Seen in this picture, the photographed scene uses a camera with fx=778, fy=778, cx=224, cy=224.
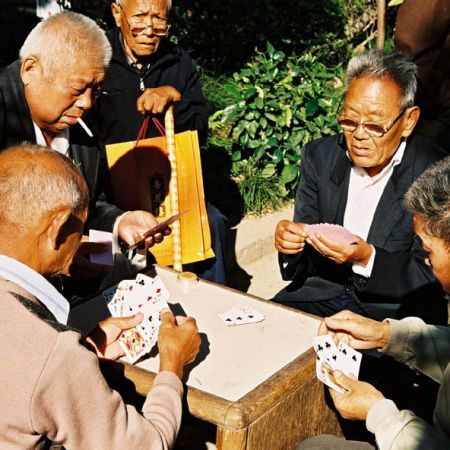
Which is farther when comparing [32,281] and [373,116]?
[373,116]

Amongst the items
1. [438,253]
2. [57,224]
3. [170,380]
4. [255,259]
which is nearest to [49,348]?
[57,224]

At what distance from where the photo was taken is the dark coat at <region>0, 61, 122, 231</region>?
3457 mm

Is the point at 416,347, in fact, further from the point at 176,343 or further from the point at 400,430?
the point at 176,343

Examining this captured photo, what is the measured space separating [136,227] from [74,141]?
0.56 meters

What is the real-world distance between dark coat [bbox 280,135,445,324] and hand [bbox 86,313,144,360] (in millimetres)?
1122

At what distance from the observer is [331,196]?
3.76 meters

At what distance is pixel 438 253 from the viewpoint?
249 cm

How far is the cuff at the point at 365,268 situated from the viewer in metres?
3.48

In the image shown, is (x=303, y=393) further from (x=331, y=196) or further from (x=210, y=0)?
(x=210, y=0)

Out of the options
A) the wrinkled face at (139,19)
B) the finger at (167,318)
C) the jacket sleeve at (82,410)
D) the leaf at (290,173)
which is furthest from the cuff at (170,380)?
the leaf at (290,173)

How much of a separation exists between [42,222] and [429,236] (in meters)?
1.22

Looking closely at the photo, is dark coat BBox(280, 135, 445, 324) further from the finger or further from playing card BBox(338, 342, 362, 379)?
the finger

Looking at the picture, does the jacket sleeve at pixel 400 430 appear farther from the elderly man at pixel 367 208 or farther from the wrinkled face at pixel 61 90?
the wrinkled face at pixel 61 90

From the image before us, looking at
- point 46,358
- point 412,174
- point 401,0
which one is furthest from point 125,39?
point 46,358
